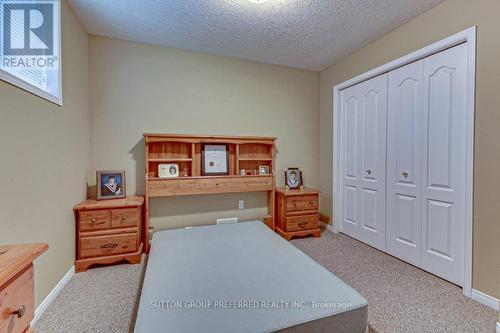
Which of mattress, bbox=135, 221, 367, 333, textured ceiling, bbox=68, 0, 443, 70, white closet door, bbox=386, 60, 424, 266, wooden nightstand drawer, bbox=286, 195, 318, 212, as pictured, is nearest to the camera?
mattress, bbox=135, 221, 367, 333

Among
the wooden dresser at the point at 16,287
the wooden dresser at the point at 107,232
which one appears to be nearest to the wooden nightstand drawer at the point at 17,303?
the wooden dresser at the point at 16,287

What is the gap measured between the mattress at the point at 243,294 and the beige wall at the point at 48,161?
32.3 inches

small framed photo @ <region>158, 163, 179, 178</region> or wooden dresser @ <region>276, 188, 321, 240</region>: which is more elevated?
small framed photo @ <region>158, 163, 179, 178</region>

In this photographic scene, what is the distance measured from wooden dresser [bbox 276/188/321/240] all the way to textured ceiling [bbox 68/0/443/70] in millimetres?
1944

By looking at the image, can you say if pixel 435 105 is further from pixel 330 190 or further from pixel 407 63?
pixel 330 190

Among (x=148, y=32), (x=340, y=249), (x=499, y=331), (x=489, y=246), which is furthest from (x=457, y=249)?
(x=148, y=32)

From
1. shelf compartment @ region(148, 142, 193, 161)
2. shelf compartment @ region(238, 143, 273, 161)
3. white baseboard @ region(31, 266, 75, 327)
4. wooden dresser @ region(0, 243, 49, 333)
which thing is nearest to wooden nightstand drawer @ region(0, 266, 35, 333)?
wooden dresser @ region(0, 243, 49, 333)

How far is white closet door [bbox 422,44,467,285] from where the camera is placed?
2.01 meters

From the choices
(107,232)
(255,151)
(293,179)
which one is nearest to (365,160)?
(293,179)

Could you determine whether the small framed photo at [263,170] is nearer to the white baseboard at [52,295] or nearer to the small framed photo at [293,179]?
the small framed photo at [293,179]

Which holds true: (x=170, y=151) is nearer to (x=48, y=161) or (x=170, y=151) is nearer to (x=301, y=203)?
(x=48, y=161)

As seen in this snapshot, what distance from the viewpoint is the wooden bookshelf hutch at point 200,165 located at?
108 inches

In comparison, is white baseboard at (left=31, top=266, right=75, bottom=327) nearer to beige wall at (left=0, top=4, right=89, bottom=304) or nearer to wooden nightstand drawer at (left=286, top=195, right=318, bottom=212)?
beige wall at (left=0, top=4, right=89, bottom=304)

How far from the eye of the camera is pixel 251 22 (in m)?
2.44
